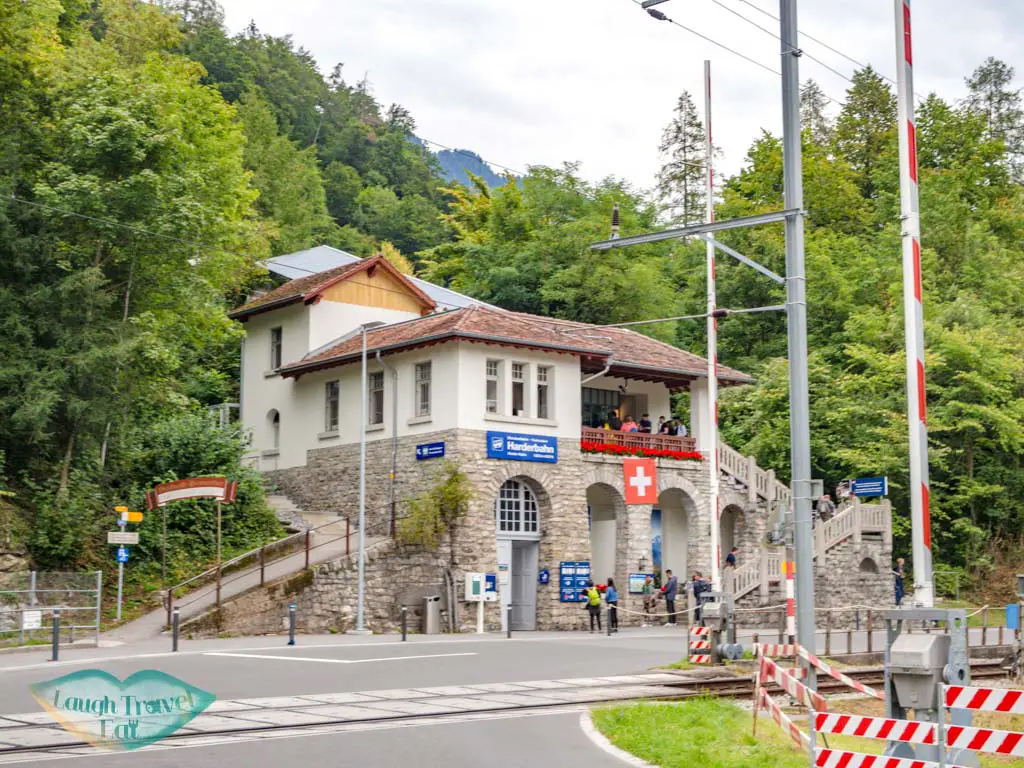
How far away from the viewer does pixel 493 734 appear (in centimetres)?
1578

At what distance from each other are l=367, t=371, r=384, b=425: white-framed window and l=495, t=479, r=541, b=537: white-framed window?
4.80m

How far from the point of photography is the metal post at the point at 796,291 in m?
17.8

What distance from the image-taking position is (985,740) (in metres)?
11.0

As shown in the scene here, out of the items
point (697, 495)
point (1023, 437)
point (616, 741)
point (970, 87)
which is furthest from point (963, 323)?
point (616, 741)

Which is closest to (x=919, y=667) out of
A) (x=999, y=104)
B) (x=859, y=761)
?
(x=859, y=761)

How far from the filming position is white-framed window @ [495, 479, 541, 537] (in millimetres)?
40969

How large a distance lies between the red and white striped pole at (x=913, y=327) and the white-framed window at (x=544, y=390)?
24.0 metres

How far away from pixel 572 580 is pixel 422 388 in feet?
24.4

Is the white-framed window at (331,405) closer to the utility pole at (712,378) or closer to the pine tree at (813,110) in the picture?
the utility pole at (712,378)

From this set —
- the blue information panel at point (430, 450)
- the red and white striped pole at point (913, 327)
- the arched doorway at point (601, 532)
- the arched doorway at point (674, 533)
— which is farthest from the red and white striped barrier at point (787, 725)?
the arched doorway at point (674, 533)

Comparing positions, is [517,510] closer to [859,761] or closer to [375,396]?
[375,396]
